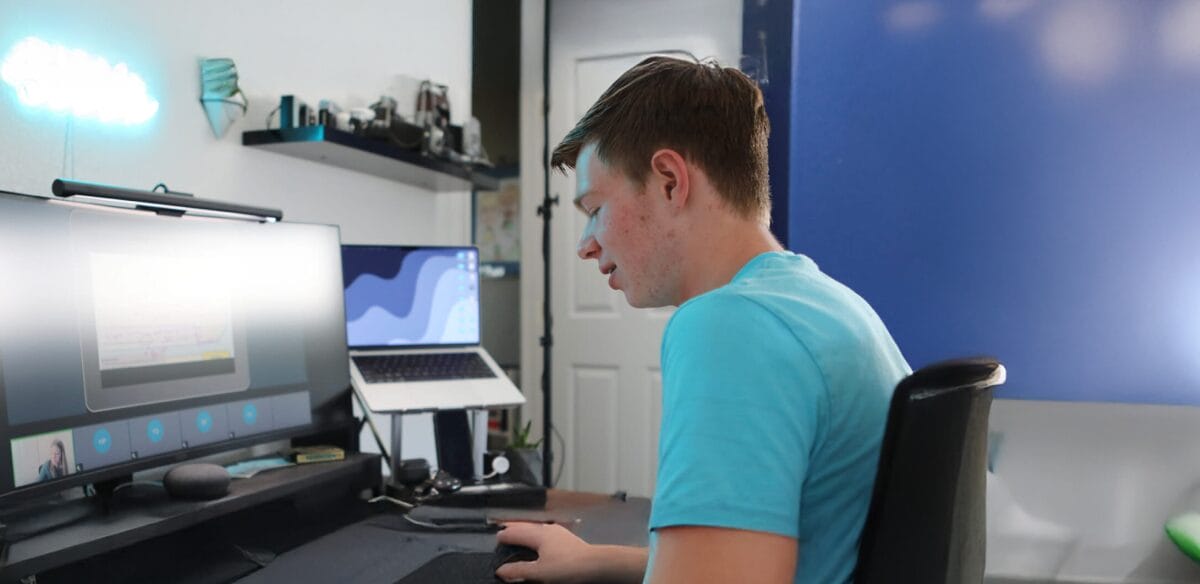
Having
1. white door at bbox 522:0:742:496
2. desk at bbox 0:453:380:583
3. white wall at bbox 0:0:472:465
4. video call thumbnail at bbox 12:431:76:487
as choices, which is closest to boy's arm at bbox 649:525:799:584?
desk at bbox 0:453:380:583

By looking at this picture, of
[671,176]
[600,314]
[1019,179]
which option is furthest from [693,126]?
[600,314]

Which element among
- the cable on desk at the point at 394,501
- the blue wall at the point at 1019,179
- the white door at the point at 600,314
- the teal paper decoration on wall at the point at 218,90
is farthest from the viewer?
the white door at the point at 600,314

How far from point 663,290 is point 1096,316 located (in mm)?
1702

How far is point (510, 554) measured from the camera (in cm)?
108

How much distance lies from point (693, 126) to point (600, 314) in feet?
8.24

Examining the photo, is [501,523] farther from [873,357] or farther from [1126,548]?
[1126,548]

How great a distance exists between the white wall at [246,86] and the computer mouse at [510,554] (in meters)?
0.91

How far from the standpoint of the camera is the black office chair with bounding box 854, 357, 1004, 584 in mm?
573

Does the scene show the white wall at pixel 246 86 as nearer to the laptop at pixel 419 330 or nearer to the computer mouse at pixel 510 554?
the laptop at pixel 419 330

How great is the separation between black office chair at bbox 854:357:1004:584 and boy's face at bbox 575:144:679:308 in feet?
0.97

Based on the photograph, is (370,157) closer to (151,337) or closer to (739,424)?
(151,337)

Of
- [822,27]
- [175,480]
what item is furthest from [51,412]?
[822,27]

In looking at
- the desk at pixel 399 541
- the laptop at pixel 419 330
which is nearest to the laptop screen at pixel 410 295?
the laptop at pixel 419 330

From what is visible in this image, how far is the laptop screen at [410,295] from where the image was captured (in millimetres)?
1662
